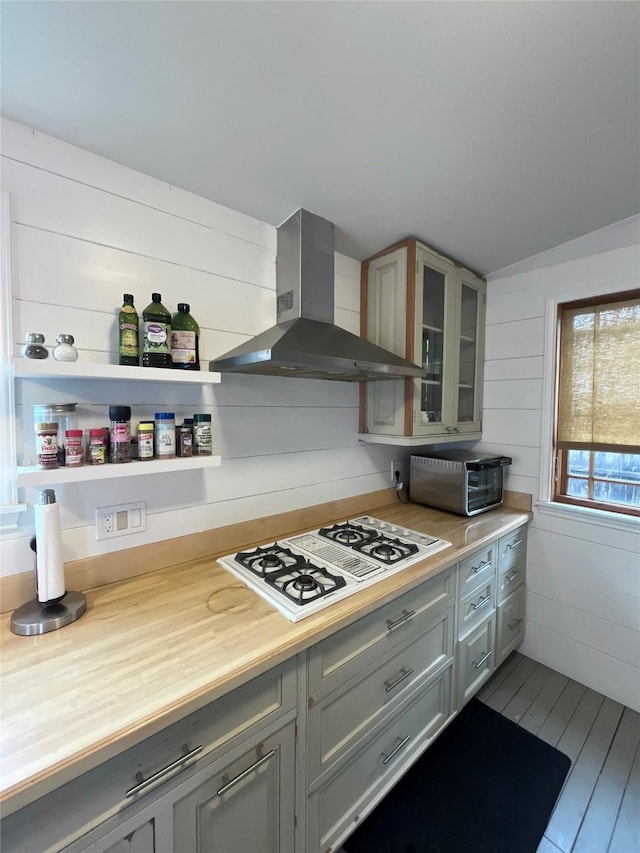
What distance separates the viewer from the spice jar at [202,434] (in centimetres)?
123

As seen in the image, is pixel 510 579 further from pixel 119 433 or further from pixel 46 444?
pixel 46 444

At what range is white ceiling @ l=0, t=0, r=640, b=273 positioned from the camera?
0.80m

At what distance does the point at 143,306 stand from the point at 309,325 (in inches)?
23.2

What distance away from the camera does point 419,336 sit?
172 centimetres

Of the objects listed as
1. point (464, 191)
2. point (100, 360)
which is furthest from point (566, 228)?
point (100, 360)

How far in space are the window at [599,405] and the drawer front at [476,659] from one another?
0.86 metres

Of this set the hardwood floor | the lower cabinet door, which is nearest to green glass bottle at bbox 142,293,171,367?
the lower cabinet door

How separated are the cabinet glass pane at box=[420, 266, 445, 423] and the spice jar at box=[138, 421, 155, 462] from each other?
4.08ft

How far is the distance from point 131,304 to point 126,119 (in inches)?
19.9

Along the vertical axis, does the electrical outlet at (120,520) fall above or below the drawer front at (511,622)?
above

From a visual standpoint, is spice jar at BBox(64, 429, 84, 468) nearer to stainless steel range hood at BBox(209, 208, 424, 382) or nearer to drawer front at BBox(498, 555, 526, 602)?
stainless steel range hood at BBox(209, 208, 424, 382)

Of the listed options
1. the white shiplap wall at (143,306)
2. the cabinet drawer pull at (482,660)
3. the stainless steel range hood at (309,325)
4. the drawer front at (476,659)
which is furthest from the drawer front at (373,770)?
the stainless steel range hood at (309,325)

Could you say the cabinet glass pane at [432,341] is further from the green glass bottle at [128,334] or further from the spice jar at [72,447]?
the spice jar at [72,447]

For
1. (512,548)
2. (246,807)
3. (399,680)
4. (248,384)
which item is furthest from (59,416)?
(512,548)
